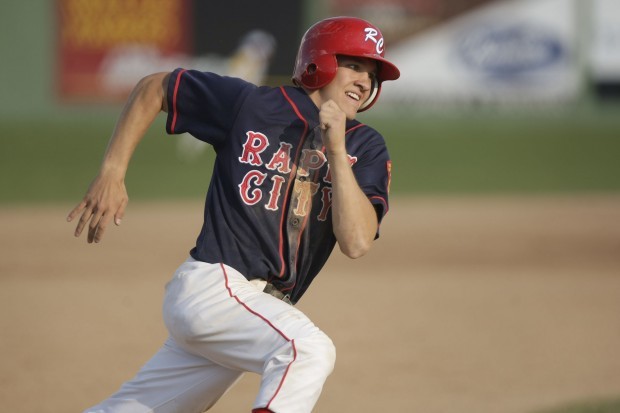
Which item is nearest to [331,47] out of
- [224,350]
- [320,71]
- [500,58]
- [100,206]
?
[320,71]

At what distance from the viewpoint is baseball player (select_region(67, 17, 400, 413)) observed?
8.48 ft

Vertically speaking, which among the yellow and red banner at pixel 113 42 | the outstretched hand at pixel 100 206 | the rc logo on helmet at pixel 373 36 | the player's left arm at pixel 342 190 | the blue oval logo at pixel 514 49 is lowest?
the outstretched hand at pixel 100 206

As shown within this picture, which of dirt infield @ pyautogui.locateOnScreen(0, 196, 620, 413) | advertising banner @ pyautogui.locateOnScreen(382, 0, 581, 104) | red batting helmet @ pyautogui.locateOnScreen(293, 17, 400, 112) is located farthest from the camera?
advertising banner @ pyautogui.locateOnScreen(382, 0, 581, 104)

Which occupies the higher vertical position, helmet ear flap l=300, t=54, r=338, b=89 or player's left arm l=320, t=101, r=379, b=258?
helmet ear flap l=300, t=54, r=338, b=89

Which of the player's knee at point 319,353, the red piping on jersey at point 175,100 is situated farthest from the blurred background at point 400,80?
the player's knee at point 319,353

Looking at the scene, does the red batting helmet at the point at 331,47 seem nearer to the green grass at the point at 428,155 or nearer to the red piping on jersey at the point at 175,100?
the red piping on jersey at the point at 175,100

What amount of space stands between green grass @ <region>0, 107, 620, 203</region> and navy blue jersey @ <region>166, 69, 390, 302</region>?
9.86 metres

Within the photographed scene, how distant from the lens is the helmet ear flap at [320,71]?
285 centimetres

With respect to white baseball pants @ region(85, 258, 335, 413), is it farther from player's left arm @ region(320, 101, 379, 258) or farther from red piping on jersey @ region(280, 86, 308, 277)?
player's left arm @ region(320, 101, 379, 258)

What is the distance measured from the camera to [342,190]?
254 centimetres

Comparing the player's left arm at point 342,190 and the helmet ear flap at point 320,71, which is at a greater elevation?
the helmet ear flap at point 320,71

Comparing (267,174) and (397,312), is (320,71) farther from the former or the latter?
(397,312)

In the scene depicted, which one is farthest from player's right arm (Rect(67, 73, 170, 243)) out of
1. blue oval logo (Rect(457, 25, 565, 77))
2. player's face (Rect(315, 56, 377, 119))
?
blue oval logo (Rect(457, 25, 565, 77))

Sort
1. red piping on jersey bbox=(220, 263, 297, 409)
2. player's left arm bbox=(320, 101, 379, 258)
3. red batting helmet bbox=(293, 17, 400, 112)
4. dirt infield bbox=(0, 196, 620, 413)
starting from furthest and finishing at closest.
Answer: dirt infield bbox=(0, 196, 620, 413) → red batting helmet bbox=(293, 17, 400, 112) → player's left arm bbox=(320, 101, 379, 258) → red piping on jersey bbox=(220, 263, 297, 409)
